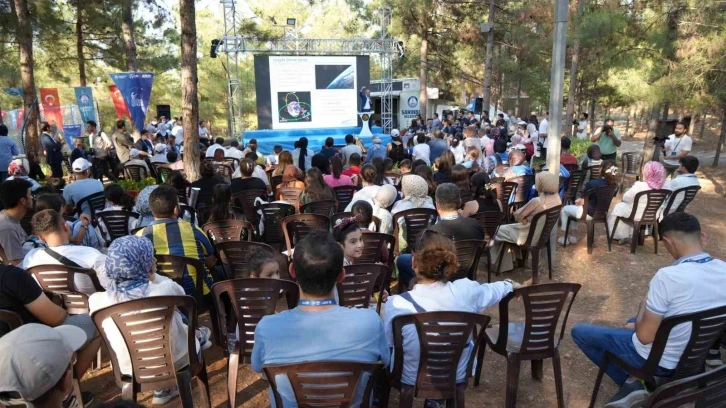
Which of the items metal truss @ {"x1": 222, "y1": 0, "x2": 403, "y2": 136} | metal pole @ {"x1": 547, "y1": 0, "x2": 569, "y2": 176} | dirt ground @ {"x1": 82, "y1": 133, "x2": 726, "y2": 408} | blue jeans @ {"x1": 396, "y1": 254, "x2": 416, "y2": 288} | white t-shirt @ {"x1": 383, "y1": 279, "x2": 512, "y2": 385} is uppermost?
metal truss @ {"x1": 222, "y1": 0, "x2": 403, "y2": 136}

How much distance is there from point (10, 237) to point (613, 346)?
4.35 m

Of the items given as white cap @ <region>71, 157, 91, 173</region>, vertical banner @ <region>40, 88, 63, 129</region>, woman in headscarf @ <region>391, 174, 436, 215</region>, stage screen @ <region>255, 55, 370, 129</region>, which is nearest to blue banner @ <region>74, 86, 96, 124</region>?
vertical banner @ <region>40, 88, 63, 129</region>

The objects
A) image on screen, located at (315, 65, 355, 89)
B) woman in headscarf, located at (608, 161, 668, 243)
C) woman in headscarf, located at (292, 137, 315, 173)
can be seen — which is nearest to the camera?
woman in headscarf, located at (608, 161, 668, 243)

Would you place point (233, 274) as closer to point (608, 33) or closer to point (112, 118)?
point (608, 33)

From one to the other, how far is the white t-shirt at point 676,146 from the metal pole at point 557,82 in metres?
5.01

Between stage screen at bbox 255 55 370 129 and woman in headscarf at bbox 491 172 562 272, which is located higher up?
stage screen at bbox 255 55 370 129

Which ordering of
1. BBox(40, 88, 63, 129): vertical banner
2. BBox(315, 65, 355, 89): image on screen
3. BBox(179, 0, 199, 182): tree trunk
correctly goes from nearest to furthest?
BBox(179, 0, 199, 182): tree trunk
BBox(40, 88, 63, 129): vertical banner
BBox(315, 65, 355, 89): image on screen

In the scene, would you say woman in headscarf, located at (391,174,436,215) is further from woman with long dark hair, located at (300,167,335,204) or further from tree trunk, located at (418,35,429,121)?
tree trunk, located at (418,35,429,121)

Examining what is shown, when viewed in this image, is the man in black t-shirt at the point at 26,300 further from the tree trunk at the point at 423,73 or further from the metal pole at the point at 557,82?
the tree trunk at the point at 423,73

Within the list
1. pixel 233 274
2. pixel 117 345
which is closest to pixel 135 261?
pixel 117 345

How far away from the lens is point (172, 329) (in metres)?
2.49

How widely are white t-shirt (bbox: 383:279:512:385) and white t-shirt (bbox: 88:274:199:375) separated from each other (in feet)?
3.69

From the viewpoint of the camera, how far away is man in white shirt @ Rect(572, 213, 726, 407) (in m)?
2.34

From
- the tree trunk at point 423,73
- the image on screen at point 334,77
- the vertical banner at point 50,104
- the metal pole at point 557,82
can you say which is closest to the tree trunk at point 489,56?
the tree trunk at point 423,73
